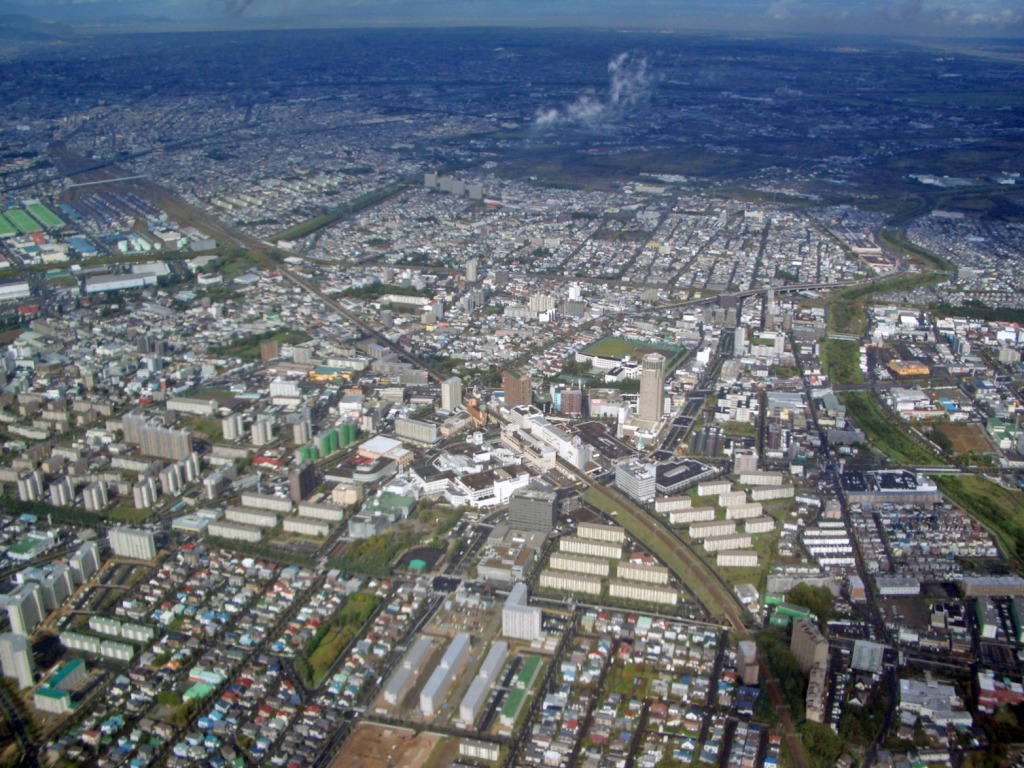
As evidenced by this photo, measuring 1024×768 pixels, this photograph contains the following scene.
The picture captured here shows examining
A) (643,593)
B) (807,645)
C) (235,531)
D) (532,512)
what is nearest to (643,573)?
(643,593)

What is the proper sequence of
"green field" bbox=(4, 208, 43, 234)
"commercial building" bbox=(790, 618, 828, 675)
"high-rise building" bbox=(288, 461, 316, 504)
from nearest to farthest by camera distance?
"commercial building" bbox=(790, 618, 828, 675) → "high-rise building" bbox=(288, 461, 316, 504) → "green field" bbox=(4, 208, 43, 234)

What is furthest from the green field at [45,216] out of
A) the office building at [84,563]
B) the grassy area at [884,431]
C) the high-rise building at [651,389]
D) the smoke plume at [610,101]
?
the smoke plume at [610,101]

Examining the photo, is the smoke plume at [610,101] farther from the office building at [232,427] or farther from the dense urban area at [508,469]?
the office building at [232,427]

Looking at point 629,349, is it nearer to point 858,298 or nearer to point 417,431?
point 417,431

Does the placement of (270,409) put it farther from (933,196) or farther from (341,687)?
(933,196)

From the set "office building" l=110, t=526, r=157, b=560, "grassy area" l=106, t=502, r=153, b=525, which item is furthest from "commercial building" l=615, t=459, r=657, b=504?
"grassy area" l=106, t=502, r=153, b=525

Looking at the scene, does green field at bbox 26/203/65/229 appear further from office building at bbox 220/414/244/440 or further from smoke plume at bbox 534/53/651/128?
smoke plume at bbox 534/53/651/128

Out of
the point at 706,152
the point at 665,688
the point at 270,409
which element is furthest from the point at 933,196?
the point at 665,688
